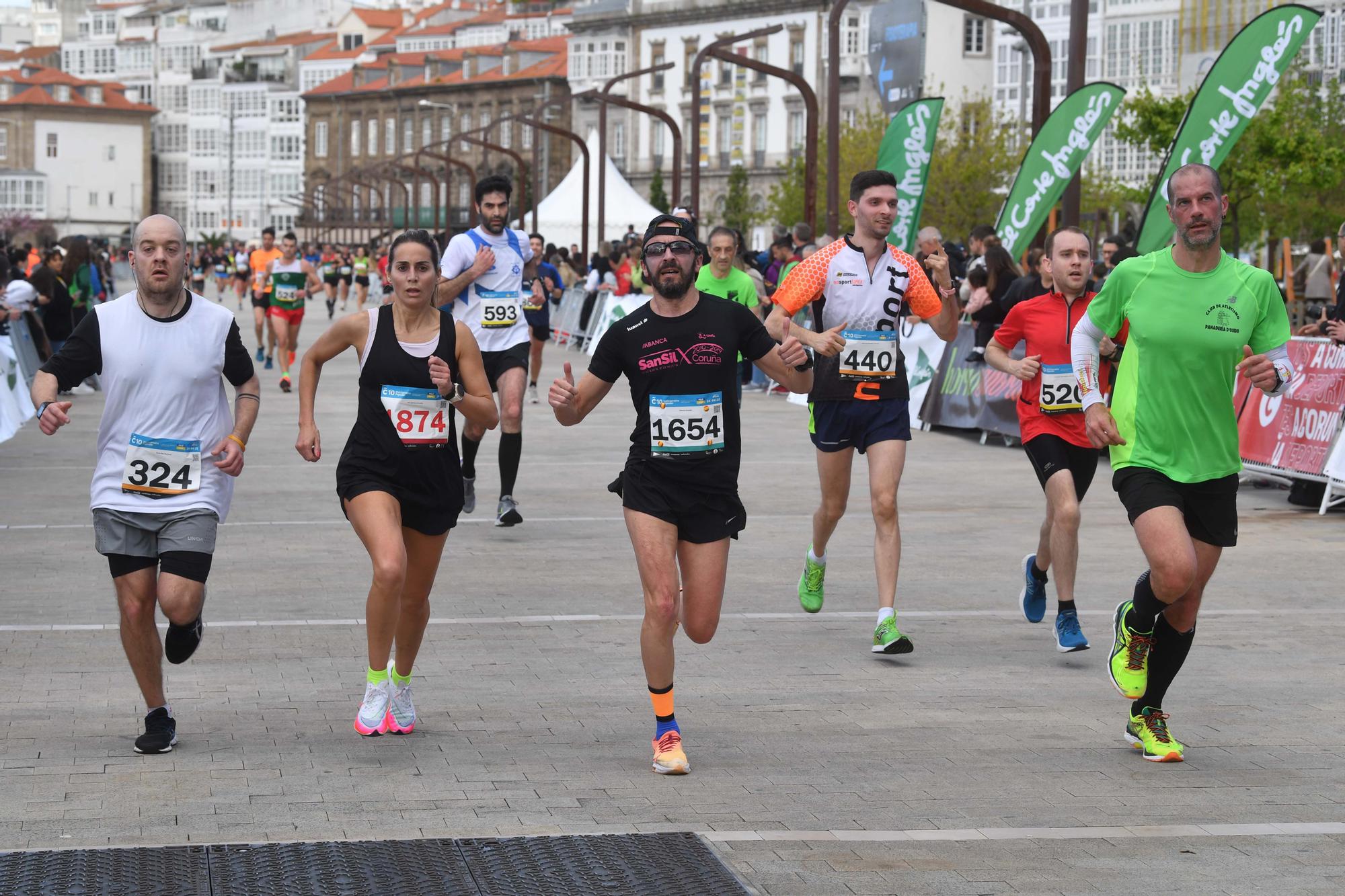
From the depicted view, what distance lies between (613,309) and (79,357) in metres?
27.3

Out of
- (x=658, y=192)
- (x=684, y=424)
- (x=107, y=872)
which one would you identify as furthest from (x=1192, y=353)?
(x=658, y=192)

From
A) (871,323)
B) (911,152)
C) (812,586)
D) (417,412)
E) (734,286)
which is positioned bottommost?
(812,586)

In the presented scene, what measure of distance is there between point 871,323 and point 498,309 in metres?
4.37

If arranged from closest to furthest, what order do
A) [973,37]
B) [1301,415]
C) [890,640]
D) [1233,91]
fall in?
[890,640], [1301,415], [1233,91], [973,37]

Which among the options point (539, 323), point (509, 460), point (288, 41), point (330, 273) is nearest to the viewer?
point (509, 460)

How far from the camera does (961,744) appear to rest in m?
7.33

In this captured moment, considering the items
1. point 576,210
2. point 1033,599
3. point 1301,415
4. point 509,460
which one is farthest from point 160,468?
point 576,210

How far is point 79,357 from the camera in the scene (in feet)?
23.1

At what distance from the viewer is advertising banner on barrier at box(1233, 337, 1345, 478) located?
48.8ft

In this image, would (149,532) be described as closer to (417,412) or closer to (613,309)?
(417,412)

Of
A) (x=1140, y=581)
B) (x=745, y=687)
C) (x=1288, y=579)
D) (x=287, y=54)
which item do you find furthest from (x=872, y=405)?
(x=287, y=54)

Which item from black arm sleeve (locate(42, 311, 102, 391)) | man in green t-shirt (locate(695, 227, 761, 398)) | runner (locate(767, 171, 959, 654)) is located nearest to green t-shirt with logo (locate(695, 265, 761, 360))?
man in green t-shirt (locate(695, 227, 761, 398))

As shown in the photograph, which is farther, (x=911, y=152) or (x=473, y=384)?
(x=911, y=152)

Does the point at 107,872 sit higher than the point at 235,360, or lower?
lower
